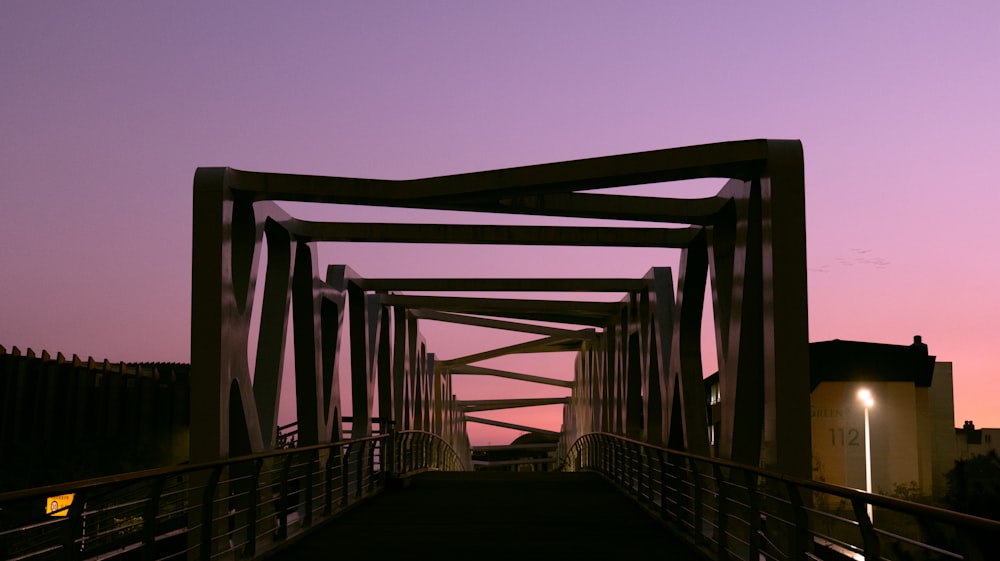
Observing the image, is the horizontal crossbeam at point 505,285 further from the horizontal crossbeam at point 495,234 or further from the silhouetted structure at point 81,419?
the silhouetted structure at point 81,419

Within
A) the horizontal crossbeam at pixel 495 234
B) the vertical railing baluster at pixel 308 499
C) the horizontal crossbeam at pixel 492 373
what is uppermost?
the horizontal crossbeam at pixel 495 234

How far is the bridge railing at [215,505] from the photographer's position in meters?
6.10

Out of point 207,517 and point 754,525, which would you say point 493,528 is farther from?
point 754,525

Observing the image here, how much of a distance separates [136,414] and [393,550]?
2883cm

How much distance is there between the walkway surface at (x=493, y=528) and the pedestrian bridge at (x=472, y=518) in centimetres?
2

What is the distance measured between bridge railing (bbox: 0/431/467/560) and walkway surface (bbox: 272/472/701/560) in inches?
15.9

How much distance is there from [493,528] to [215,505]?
9.88 ft

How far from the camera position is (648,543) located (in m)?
Result: 11.4

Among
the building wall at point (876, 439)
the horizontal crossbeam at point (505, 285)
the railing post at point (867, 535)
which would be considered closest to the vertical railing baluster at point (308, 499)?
the railing post at point (867, 535)

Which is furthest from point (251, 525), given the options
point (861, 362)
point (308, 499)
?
point (861, 362)

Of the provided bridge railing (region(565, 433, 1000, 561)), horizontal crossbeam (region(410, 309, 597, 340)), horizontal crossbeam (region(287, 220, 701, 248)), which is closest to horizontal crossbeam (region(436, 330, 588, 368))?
horizontal crossbeam (region(410, 309, 597, 340))

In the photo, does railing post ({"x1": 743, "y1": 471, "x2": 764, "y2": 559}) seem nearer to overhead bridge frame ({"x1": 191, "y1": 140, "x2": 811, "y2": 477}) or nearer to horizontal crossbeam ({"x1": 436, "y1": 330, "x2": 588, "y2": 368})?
overhead bridge frame ({"x1": 191, "y1": 140, "x2": 811, "y2": 477})

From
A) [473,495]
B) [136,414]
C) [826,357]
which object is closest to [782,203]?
[473,495]

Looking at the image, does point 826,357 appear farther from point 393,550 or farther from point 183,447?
point 393,550
